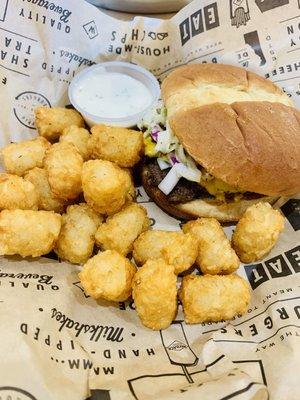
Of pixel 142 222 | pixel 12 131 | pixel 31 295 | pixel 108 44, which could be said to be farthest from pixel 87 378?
pixel 108 44

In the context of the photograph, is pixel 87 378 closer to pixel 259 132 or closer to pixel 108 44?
pixel 259 132

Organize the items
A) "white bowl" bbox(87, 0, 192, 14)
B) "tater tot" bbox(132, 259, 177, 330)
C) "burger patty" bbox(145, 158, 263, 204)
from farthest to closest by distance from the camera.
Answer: "white bowl" bbox(87, 0, 192, 14) → "burger patty" bbox(145, 158, 263, 204) → "tater tot" bbox(132, 259, 177, 330)

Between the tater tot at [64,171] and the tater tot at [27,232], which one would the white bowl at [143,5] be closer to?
the tater tot at [64,171]

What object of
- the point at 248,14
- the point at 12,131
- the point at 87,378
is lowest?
the point at 87,378

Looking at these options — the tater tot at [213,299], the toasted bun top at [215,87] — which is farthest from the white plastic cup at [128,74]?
the tater tot at [213,299]

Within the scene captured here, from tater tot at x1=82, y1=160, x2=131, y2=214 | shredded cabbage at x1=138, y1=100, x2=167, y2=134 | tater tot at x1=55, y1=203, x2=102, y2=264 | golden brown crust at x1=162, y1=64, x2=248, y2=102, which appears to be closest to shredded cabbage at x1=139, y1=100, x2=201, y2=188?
shredded cabbage at x1=138, y1=100, x2=167, y2=134

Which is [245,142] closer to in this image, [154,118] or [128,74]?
[154,118]

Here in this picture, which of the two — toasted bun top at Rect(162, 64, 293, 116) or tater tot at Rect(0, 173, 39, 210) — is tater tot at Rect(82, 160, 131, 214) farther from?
toasted bun top at Rect(162, 64, 293, 116)
